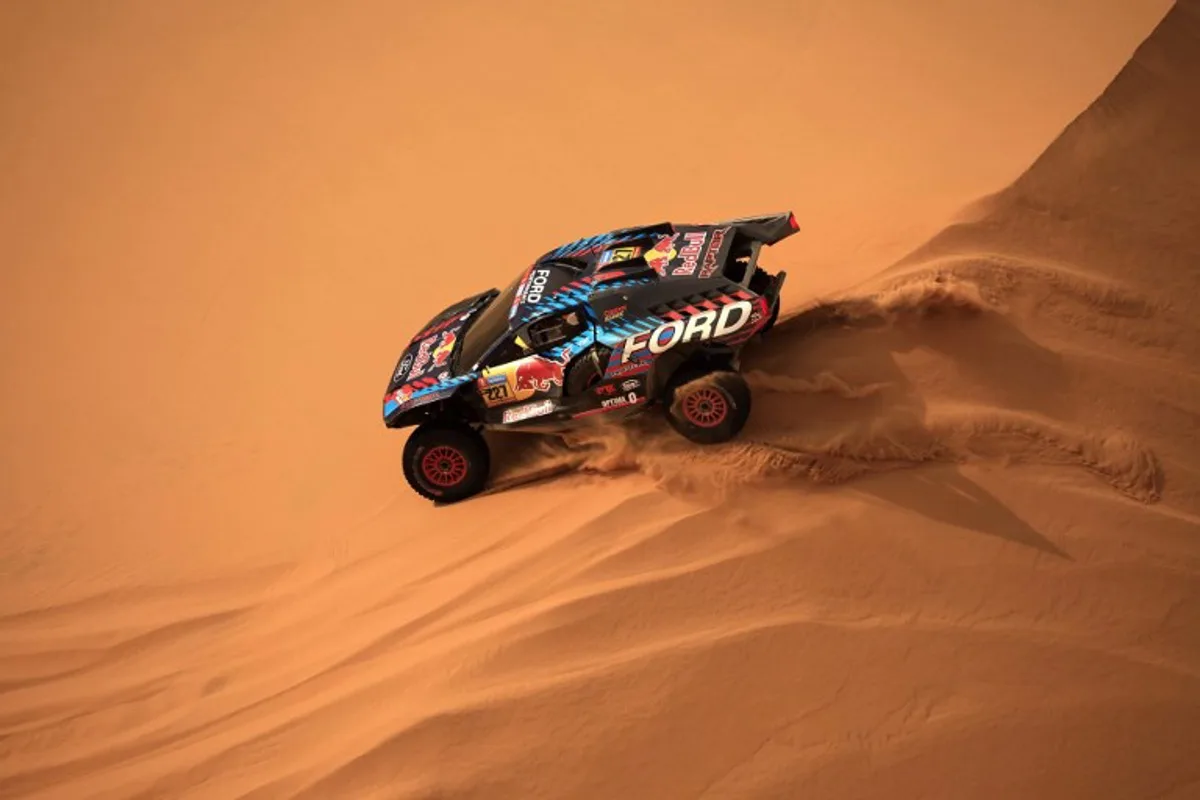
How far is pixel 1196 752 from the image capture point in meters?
4.56

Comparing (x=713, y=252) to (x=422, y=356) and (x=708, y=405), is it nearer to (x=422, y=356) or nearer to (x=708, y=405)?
(x=708, y=405)

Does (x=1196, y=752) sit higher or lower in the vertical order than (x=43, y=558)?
lower

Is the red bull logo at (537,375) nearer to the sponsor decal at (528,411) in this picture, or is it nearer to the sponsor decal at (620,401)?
the sponsor decal at (528,411)

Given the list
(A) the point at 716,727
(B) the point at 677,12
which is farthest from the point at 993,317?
(B) the point at 677,12

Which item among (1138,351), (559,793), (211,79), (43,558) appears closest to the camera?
(559,793)

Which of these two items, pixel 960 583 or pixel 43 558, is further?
pixel 43 558

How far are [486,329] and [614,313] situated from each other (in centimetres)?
106

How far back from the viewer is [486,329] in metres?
6.90

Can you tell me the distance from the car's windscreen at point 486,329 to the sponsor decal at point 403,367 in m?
0.45

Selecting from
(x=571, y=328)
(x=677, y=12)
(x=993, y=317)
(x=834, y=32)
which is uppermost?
(x=677, y=12)

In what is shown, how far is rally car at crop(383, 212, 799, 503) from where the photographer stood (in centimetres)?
620

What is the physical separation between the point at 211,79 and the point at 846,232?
33.1ft

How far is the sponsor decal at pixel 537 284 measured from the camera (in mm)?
6602

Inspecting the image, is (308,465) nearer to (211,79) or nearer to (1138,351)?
(1138,351)
